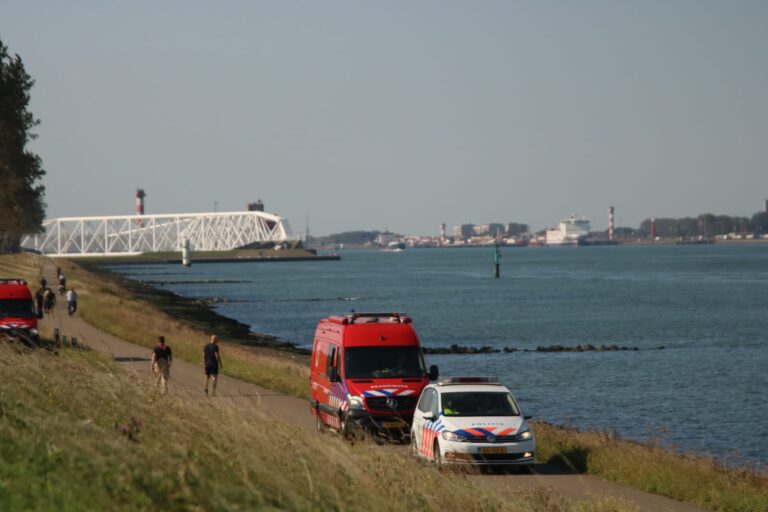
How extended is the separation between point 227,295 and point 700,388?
89537 mm

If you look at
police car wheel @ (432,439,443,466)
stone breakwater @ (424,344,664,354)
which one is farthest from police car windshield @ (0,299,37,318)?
stone breakwater @ (424,344,664,354)

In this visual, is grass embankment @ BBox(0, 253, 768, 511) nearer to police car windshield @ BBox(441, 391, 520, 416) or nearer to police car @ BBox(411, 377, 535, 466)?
police car @ BBox(411, 377, 535, 466)

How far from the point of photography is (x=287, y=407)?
26781 mm

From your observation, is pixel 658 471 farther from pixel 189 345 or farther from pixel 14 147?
pixel 14 147

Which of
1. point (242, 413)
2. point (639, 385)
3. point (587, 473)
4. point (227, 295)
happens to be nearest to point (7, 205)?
point (639, 385)

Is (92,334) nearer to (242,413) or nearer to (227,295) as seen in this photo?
(242,413)

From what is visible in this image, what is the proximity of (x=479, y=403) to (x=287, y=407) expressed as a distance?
8548 millimetres

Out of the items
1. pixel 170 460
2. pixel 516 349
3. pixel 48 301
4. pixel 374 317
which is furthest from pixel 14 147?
pixel 170 460

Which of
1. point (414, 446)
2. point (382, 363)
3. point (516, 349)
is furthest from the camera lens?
point (516, 349)

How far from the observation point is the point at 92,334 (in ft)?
144

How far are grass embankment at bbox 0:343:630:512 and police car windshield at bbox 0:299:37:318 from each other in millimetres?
21925

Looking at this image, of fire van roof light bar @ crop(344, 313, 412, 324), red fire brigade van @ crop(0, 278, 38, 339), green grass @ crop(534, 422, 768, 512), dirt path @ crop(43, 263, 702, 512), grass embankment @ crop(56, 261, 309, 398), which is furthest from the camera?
red fire brigade van @ crop(0, 278, 38, 339)

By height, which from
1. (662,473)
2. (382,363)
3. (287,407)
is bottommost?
(287,407)

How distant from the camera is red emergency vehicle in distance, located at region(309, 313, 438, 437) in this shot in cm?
2162
